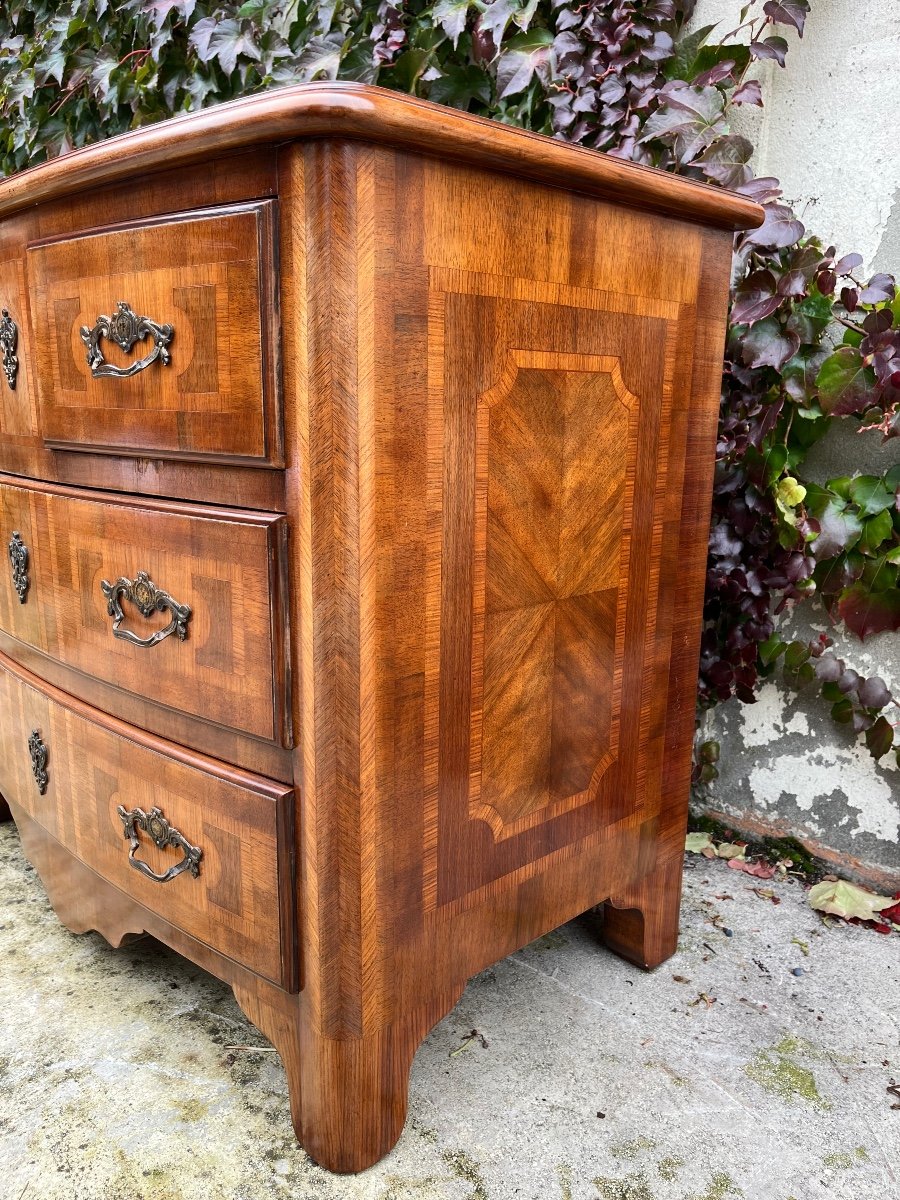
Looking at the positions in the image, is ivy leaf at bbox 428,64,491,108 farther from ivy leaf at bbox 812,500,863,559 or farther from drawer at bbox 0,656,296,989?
drawer at bbox 0,656,296,989

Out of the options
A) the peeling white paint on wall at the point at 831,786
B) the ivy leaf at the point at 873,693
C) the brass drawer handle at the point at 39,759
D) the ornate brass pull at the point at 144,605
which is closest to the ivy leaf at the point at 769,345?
the ivy leaf at the point at 873,693

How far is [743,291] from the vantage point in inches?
51.8

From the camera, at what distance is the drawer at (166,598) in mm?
840

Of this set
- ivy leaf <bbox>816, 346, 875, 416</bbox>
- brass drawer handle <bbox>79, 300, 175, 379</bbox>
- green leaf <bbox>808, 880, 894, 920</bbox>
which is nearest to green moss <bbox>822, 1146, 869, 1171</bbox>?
green leaf <bbox>808, 880, 894, 920</bbox>

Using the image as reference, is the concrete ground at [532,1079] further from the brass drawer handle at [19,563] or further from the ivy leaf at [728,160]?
the ivy leaf at [728,160]

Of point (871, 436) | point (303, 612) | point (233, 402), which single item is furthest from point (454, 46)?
point (303, 612)

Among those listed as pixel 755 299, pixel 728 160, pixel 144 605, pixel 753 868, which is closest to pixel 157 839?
pixel 144 605

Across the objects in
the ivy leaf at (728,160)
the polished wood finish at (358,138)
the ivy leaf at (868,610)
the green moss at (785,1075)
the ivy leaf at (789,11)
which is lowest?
the green moss at (785,1075)

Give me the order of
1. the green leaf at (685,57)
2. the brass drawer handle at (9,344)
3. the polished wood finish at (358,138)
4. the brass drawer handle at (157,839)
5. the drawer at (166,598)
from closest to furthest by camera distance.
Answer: the polished wood finish at (358,138) → the drawer at (166,598) → the brass drawer handle at (157,839) → the brass drawer handle at (9,344) → the green leaf at (685,57)

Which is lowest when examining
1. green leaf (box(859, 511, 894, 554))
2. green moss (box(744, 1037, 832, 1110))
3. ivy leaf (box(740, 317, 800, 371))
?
green moss (box(744, 1037, 832, 1110))

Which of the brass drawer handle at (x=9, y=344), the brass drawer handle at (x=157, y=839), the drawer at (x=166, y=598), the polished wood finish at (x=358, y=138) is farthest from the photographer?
the brass drawer handle at (x=9, y=344)

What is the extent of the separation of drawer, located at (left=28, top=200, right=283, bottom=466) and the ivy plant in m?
0.79

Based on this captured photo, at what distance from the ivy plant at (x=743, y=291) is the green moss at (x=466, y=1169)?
32.2 inches

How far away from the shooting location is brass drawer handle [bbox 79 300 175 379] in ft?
2.85
